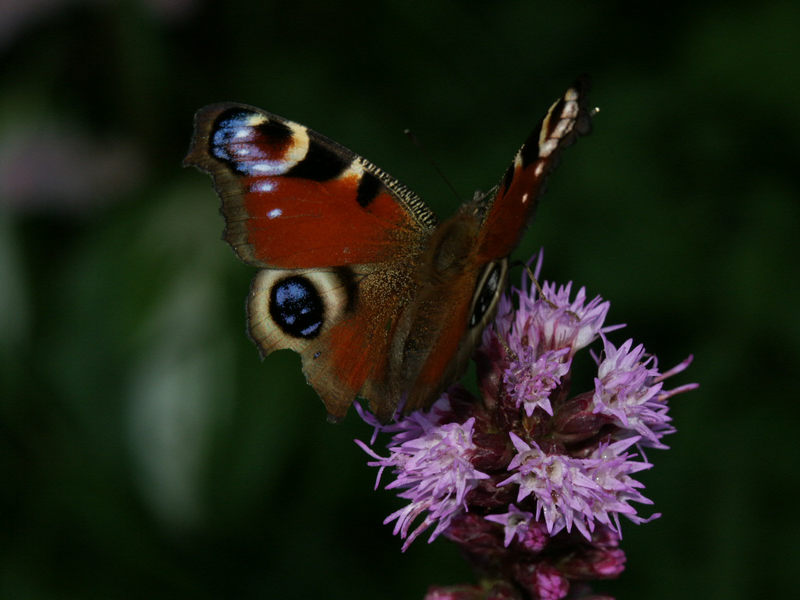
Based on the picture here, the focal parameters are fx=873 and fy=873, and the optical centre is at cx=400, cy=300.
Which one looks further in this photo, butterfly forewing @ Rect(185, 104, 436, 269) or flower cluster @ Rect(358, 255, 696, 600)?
butterfly forewing @ Rect(185, 104, 436, 269)

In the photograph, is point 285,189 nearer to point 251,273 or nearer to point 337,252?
point 337,252

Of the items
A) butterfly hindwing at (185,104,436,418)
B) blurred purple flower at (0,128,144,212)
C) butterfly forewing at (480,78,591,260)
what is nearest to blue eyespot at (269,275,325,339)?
butterfly hindwing at (185,104,436,418)

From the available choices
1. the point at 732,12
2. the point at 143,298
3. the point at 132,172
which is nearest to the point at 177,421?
the point at 143,298

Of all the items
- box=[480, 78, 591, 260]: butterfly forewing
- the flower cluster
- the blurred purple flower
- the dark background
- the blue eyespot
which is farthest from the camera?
the blurred purple flower

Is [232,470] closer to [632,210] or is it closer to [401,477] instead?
[401,477]

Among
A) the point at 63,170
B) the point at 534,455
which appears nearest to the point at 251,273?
the point at 63,170

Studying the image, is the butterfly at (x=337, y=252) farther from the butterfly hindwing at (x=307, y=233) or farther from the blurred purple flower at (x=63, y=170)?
the blurred purple flower at (x=63, y=170)

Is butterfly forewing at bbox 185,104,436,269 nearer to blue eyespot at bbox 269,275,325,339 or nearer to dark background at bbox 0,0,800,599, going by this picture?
blue eyespot at bbox 269,275,325,339

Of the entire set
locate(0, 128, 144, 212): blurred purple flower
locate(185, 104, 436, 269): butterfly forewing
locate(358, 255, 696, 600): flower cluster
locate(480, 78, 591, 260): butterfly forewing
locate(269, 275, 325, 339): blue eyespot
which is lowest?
locate(358, 255, 696, 600): flower cluster
